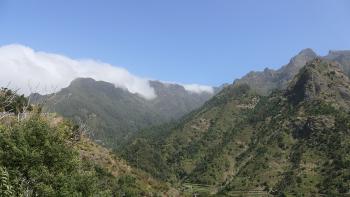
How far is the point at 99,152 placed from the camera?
5002 inches

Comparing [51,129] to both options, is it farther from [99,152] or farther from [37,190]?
[99,152]

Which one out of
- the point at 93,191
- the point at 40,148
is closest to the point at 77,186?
the point at 93,191

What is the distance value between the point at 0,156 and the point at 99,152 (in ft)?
262

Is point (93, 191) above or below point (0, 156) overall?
below

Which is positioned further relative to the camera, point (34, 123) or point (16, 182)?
point (34, 123)

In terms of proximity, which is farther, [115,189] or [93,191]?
[115,189]

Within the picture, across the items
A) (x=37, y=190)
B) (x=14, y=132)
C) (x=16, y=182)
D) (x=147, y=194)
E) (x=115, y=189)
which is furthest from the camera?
(x=147, y=194)

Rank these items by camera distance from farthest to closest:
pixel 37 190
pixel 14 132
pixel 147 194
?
pixel 147 194
pixel 14 132
pixel 37 190

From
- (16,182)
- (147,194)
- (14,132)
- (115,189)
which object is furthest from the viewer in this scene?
(147,194)

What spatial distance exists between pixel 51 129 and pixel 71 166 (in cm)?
507

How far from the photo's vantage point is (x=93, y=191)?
5256 centimetres

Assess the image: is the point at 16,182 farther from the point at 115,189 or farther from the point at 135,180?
the point at 135,180

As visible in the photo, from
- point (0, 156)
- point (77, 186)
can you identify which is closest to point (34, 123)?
point (0, 156)

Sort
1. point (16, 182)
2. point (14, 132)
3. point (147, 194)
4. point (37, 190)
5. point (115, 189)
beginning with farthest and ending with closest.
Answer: point (147, 194)
point (115, 189)
point (14, 132)
point (37, 190)
point (16, 182)
